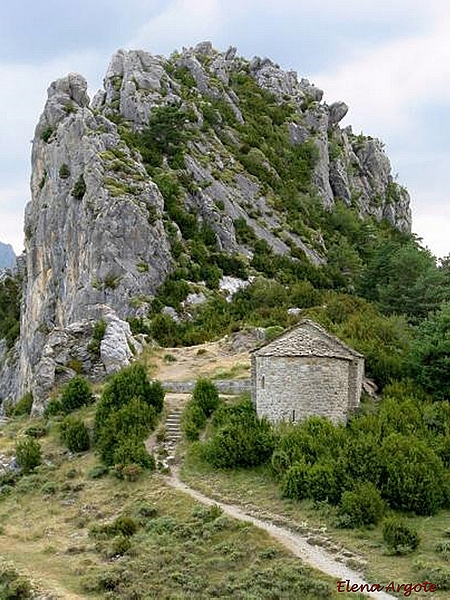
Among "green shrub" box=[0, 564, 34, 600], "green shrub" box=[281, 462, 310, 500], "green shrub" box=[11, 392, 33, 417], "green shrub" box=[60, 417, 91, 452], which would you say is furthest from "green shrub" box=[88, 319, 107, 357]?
"green shrub" box=[0, 564, 34, 600]

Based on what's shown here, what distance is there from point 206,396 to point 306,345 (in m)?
4.89

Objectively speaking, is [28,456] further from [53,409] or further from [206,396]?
[206,396]

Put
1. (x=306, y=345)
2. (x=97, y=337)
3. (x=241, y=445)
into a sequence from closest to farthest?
1. (x=241, y=445)
2. (x=306, y=345)
3. (x=97, y=337)

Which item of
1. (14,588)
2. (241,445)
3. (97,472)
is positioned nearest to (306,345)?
(241,445)

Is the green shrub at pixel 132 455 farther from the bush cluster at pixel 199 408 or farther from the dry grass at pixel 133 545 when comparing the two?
the bush cluster at pixel 199 408

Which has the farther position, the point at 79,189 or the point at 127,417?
the point at 79,189

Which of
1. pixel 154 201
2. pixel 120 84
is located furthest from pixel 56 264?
pixel 120 84

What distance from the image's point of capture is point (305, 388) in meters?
25.8

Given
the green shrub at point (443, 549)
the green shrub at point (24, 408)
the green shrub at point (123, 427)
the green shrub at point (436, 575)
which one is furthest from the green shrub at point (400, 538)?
the green shrub at point (24, 408)

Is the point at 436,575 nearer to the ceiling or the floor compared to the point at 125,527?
nearer to the ceiling

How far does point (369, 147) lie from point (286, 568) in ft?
270

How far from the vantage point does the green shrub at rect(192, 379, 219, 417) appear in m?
28.8

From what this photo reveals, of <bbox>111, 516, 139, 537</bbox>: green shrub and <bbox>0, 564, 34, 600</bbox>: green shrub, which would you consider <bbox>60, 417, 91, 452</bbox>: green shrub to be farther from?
<bbox>0, 564, 34, 600</bbox>: green shrub

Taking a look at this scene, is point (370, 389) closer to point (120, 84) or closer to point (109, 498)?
point (109, 498)
